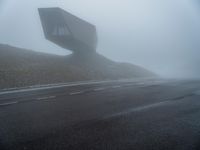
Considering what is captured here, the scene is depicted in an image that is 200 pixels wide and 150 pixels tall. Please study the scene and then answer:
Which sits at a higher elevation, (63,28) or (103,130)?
(63,28)

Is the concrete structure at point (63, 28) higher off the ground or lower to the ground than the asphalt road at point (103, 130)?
higher

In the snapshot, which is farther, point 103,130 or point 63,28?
point 63,28

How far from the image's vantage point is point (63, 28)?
4334cm

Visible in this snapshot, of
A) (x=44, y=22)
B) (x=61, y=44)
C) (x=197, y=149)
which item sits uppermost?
(x=44, y=22)

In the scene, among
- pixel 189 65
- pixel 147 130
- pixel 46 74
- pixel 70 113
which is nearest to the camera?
pixel 147 130

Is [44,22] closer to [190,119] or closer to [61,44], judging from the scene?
[61,44]

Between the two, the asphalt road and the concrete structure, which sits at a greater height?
the concrete structure

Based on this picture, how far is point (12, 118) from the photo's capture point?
5.63 meters

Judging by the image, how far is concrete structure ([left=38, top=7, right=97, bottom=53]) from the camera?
4188 centimetres

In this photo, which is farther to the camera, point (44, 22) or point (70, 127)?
point (44, 22)

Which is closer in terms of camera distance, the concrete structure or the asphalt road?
the asphalt road

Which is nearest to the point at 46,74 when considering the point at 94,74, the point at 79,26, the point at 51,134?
the point at 94,74

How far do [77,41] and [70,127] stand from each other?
139 feet

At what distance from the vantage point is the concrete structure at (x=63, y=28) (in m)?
41.9
